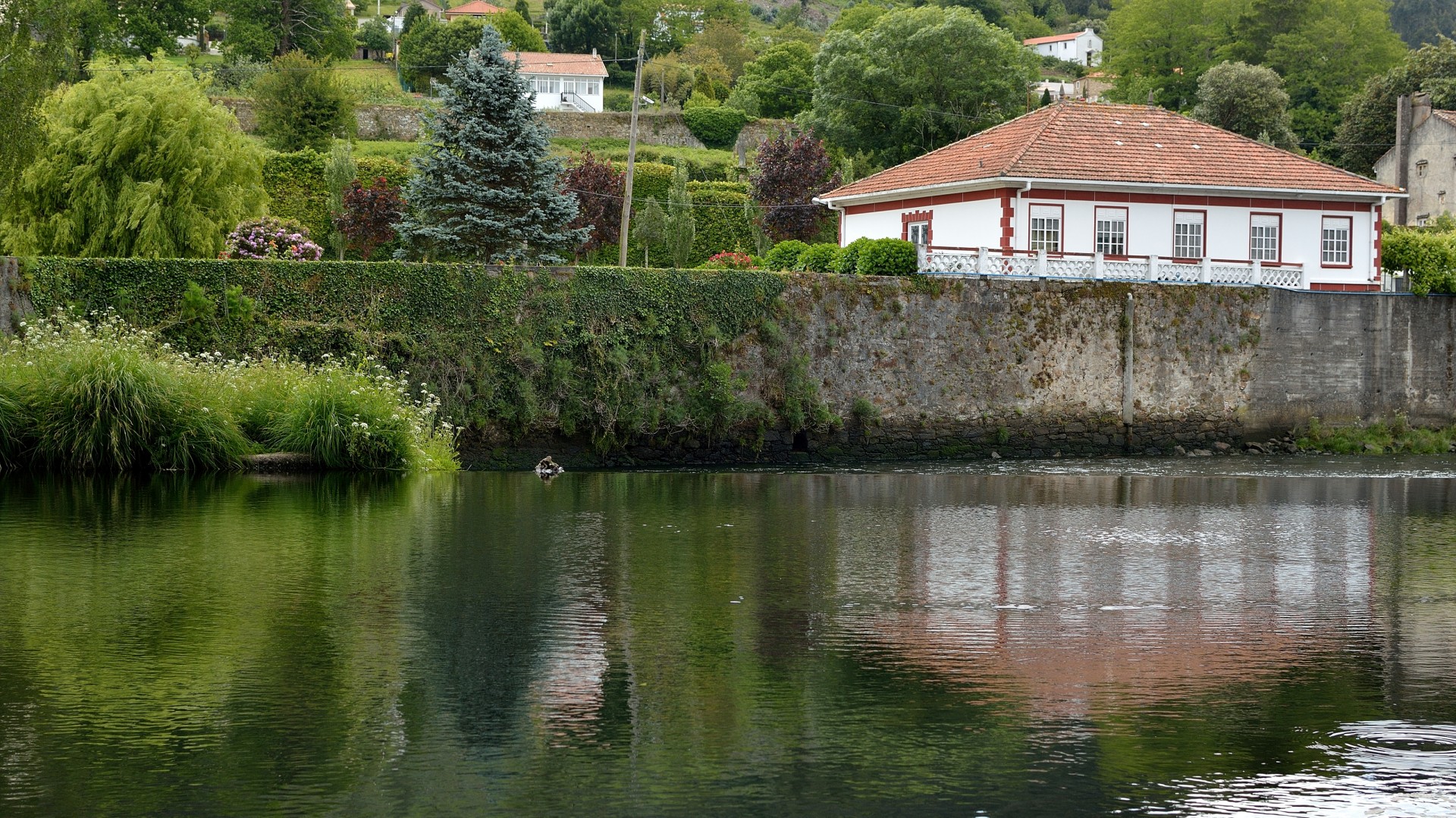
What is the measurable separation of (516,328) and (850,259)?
7.76 meters

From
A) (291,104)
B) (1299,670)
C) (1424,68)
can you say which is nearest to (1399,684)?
(1299,670)

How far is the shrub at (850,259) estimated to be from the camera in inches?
1224

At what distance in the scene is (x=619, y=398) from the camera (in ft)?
90.4

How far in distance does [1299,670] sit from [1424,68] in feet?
223

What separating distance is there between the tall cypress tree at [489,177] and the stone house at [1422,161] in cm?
3743

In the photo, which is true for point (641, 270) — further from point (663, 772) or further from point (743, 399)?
point (663, 772)

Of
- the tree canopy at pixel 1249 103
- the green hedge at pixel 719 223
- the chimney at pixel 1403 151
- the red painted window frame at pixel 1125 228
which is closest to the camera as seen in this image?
the red painted window frame at pixel 1125 228

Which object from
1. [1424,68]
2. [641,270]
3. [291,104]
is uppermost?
[1424,68]

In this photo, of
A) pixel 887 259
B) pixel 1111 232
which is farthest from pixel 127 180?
pixel 1111 232

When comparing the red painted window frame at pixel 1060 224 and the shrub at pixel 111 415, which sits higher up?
the red painted window frame at pixel 1060 224

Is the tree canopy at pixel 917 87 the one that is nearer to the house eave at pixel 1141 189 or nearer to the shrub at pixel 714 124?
the shrub at pixel 714 124

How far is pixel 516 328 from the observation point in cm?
2711

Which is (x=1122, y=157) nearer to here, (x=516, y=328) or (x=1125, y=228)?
(x=1125, y=228)

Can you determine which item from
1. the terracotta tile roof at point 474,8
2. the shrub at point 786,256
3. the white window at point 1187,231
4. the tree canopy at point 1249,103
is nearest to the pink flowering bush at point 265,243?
the shrub at point 786,256
